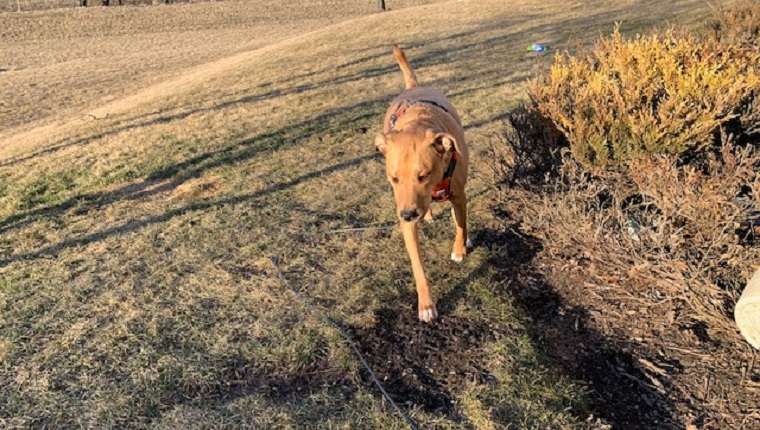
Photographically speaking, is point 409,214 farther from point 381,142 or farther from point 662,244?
point 662,244

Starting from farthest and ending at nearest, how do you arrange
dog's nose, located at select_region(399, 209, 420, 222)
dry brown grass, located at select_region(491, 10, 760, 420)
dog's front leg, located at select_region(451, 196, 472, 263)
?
dog's front leg, located at select_region(451, 196, 472, 263)
dog's nose, located at select_region(399, 209, 420, 222)
dry brown grass, located at select_region(491, 10, 760, 420)

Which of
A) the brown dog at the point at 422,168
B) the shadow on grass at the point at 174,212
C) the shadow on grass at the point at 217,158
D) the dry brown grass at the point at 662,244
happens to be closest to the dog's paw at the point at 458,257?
the brown dog at the point at 422,168

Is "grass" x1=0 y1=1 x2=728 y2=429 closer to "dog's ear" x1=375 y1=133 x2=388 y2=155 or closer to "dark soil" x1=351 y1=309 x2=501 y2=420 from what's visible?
"dark soil" x1=351 y1=309 x2=501 y2=420

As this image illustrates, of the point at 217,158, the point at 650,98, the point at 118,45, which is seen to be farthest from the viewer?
the point at 118,45

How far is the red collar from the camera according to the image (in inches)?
133

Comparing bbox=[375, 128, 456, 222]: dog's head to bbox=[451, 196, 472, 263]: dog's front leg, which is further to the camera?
bbox=[451, 196, 472, 263]: dog's front leg

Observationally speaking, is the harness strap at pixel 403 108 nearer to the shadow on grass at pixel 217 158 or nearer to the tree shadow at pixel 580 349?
the tree shadow at pixel 580 349

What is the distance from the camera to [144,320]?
3561mm

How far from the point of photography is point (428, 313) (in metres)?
3.34

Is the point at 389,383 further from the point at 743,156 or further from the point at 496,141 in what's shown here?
the point at 496,141

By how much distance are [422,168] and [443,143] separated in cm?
25

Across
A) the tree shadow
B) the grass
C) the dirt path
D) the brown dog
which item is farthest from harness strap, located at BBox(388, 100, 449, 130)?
the dirt path

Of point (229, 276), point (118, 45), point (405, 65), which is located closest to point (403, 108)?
point (405, 65)

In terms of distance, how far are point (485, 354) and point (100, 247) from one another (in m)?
3.50
